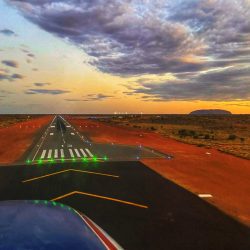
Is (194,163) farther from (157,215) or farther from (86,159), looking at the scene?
(157,215)

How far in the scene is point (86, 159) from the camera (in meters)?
25.1

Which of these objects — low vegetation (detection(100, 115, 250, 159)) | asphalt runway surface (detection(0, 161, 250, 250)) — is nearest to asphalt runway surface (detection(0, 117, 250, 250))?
asphalt runway surface (detection(0, 161, 250, 250))

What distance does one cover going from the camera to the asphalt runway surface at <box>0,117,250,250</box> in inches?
363

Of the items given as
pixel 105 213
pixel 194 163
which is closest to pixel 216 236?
pixel 105 213

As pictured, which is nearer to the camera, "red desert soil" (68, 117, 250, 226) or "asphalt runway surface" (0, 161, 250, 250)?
"asphalt runway surface" (0, 161, 250, 250)

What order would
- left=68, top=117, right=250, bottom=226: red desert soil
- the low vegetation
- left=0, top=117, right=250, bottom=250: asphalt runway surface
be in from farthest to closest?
1. the low vegetation
2. left=68, top=117, right=250, bottom=226: red desert soil
3. left=0, top=117, right=250, bottom=250: asphalt runway surface

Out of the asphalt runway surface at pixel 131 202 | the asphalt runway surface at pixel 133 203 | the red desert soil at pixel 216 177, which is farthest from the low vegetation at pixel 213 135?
the asphalt runway surface at pixel 133 203

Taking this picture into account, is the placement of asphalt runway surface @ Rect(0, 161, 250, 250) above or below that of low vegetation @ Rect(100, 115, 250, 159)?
above

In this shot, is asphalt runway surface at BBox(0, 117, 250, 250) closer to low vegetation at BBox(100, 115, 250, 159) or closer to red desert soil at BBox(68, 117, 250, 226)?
red desert soil at BBox(68, 117, 250, 226)

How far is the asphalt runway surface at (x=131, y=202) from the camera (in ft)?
30.2

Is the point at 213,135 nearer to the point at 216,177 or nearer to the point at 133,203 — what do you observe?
the point at 216,177

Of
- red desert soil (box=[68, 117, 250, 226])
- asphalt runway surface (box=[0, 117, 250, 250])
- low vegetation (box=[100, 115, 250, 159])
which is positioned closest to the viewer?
asphalt runway surface (box=[0, 117, 250, 250])

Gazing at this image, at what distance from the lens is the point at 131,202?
12.9 meters

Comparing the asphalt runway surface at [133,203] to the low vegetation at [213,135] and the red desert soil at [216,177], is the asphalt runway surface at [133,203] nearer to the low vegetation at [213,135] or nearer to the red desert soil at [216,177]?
the red desert soil at [216,177]
